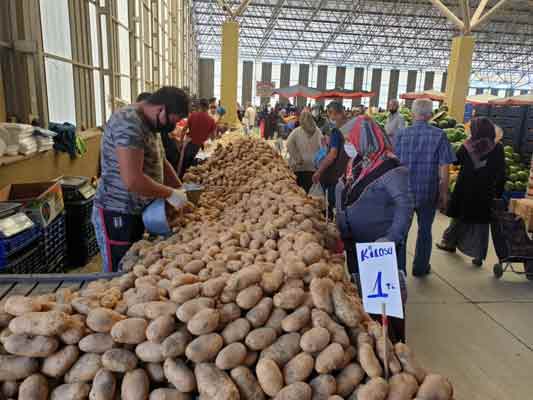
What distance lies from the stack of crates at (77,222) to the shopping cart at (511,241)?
4178 mm

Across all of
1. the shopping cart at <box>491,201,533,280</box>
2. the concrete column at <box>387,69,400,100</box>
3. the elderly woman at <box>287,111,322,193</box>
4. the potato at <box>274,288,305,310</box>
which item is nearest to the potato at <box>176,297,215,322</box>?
the potato at <box>274,288,305,310</box>

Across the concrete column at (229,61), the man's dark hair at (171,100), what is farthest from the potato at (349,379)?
the concrete column at (229,61)

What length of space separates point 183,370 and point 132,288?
21.1 inches

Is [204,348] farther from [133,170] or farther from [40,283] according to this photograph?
[133,170]

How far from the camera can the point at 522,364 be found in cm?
318

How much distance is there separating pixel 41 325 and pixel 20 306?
0.15 metres

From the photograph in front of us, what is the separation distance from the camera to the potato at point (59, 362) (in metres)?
1.25

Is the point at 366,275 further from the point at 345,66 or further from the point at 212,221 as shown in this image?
the point at 345,66

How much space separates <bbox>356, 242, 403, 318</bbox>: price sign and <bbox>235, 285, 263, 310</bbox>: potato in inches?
17.6

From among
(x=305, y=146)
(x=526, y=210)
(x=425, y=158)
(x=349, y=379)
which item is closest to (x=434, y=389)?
(x=349, y=379)

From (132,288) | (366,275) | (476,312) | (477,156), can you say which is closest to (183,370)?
(132,288)

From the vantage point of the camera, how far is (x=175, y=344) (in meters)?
1.25

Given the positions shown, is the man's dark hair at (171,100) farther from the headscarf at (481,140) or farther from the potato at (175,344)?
the headscarf at (481,140)

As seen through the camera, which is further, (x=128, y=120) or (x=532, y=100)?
(x=532, y=100)
